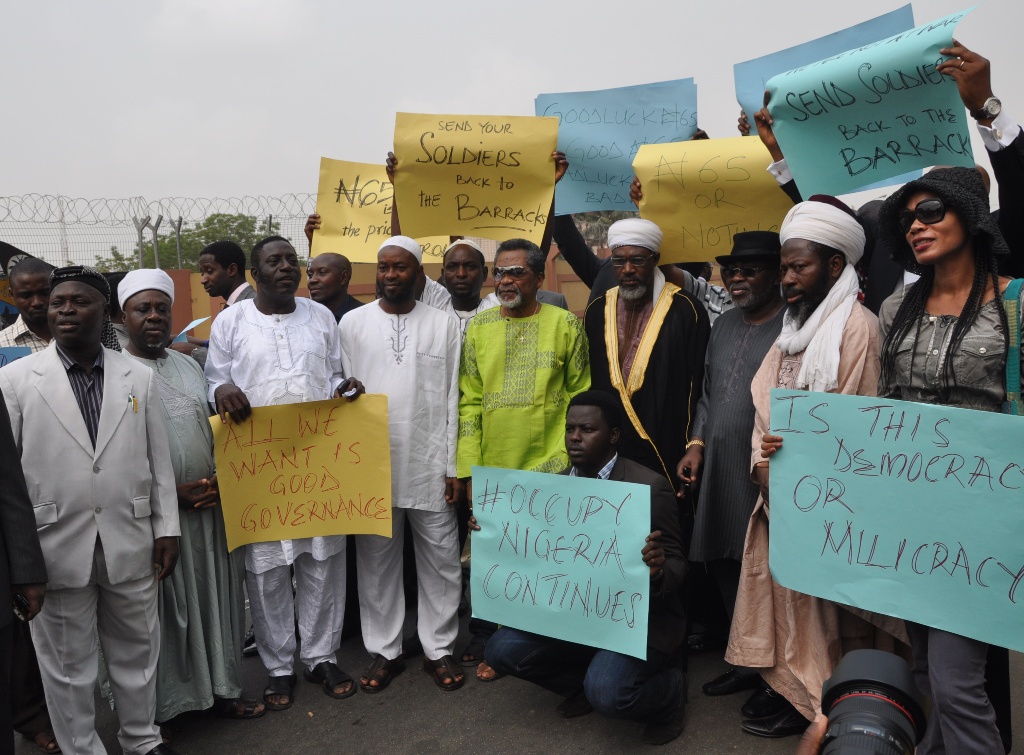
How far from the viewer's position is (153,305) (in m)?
4.14

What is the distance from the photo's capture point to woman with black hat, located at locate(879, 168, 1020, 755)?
2.83 m

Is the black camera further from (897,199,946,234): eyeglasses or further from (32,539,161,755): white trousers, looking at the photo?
(32,539,161,755): white trousers

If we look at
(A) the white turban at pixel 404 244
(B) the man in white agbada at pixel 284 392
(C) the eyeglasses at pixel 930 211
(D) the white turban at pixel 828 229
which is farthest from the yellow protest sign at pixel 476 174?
(C) the eyeglasses at pixel 930 211

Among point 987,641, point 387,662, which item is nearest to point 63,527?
point 387,662

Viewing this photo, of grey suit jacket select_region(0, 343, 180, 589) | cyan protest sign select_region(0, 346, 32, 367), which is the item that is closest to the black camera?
grey suit jacket select_region(0, 343, 180, 589)

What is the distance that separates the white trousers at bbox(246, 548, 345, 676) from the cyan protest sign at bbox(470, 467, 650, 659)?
97 cm

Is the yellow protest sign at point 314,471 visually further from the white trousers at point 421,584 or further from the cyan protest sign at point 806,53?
the cyan protest sign at point 806,53

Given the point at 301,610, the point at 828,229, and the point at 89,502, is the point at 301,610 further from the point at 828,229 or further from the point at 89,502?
the point at 828,229

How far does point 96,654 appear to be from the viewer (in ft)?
12.1

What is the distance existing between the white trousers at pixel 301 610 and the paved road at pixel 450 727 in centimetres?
23

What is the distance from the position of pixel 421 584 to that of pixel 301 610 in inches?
26.4

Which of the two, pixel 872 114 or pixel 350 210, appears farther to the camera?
pixel 350 210

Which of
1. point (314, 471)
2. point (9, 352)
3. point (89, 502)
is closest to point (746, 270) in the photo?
point (314, 471)

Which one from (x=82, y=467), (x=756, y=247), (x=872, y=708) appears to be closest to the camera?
(x=872, y=708)
